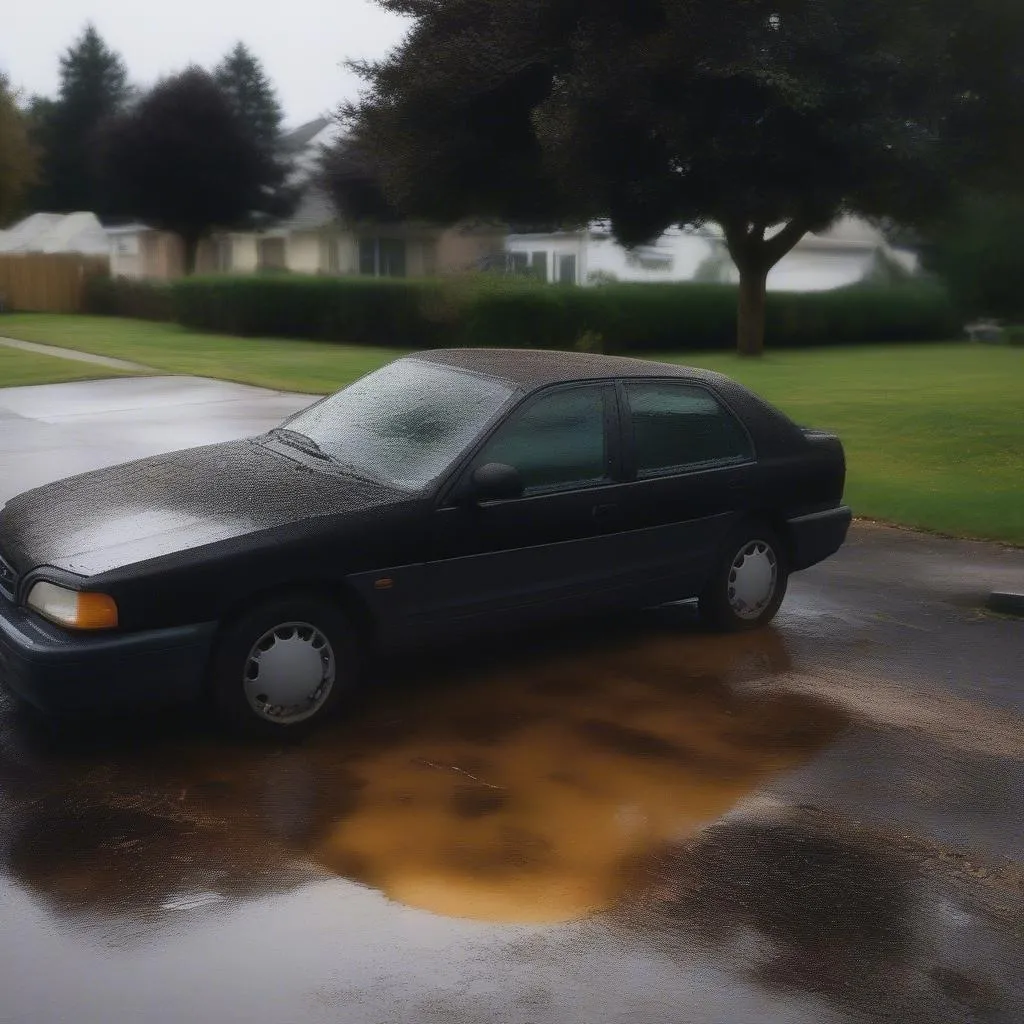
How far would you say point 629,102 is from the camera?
17.4m

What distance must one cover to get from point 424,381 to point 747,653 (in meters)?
2.10

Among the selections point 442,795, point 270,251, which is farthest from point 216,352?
point 270,251

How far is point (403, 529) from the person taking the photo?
5.93 m

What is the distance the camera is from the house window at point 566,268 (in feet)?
100.0

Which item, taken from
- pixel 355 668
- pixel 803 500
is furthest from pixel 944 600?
pixel 355 668

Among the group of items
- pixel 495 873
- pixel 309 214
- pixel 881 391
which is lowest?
pixel 495 873

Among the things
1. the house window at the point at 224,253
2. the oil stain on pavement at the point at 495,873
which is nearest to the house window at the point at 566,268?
the oil stain on pavement at the point at 495,873

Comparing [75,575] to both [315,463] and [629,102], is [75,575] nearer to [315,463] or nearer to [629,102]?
[315,463]

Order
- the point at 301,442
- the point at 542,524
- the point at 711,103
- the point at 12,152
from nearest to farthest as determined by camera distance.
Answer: the point at 542,524
the point at 301,442
the point at 711,103
the point at 12,152

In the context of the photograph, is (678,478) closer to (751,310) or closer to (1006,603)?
(1006,603)

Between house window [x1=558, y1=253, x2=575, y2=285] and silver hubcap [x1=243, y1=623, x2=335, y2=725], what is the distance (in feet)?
82.1

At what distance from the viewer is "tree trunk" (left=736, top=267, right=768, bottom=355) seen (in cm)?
2992

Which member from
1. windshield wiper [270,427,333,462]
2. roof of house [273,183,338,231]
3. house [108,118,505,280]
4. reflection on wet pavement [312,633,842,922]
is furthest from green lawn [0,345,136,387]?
roof of house [273,183,338,231]

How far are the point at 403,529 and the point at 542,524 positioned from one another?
2.43ft
